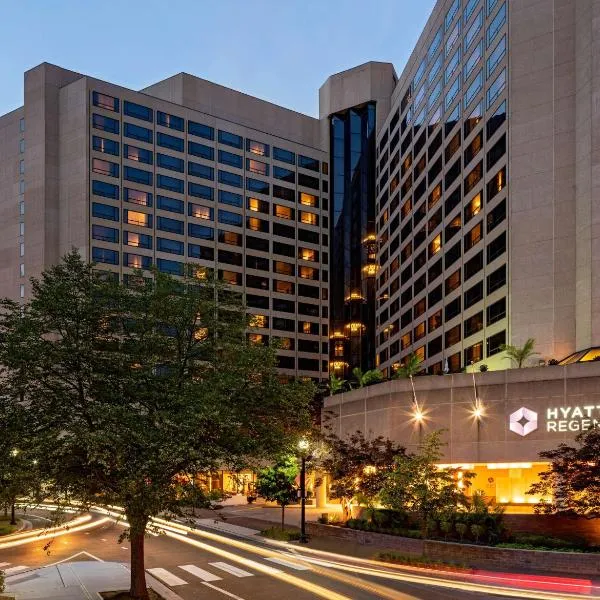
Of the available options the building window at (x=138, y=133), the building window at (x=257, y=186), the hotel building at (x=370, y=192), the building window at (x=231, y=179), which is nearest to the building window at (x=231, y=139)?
the hotel building at (x=370, y=192)

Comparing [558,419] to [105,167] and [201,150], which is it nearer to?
[105,167]

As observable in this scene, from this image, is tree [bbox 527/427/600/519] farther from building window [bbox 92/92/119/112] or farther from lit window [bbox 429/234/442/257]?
building window [bbox 92/92/119/112]

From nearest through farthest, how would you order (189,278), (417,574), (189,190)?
(189,278) < (417,574) < (189,190)

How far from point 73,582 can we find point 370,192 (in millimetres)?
99293

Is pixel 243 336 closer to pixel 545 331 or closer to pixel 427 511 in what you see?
pixel 427 511

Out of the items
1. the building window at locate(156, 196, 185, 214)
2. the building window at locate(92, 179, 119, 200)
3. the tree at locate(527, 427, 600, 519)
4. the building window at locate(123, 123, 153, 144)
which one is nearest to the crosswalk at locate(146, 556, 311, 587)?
the tree at locate(527, 427, 600, 519)

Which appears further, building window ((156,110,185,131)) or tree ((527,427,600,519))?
building window ((156,110,185,131))

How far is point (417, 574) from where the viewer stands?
98.4ft

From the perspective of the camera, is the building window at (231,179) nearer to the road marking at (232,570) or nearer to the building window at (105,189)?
the building window at (105,189)

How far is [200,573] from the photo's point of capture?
31.1 meters

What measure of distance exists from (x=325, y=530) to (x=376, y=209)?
7766cm

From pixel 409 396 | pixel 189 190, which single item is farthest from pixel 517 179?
pixel 189 190

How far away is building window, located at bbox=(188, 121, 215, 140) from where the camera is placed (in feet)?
375

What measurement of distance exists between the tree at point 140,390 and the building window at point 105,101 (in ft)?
281
